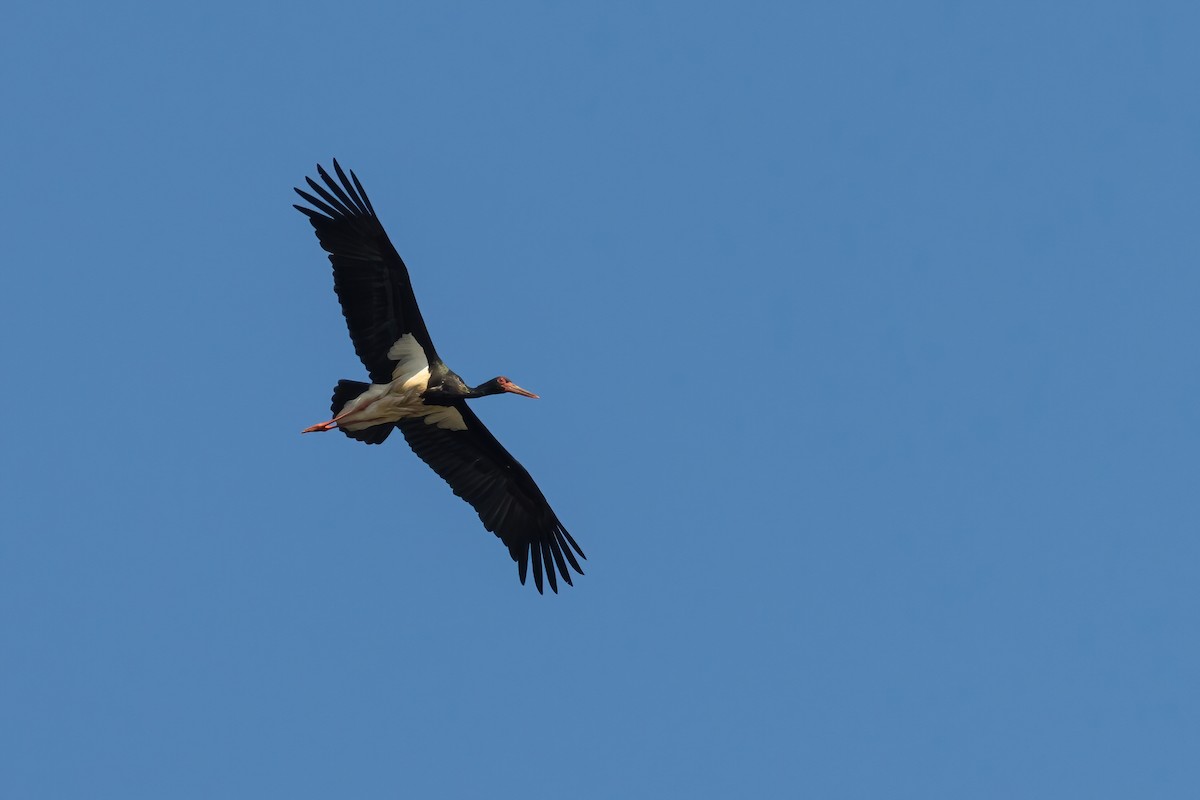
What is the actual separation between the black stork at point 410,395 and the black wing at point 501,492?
0.01 meters

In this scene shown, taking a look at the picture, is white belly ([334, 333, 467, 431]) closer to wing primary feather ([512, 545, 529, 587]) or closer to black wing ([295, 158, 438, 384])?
black wing ([295, 158, 438, 384])

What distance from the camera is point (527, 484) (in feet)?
88.9

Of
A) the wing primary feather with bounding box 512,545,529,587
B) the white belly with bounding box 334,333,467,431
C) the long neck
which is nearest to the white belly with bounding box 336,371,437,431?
the white belly with bounding box 334,333,467,431

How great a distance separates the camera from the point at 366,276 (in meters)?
25.0

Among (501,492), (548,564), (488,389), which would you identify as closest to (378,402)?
(488,389)

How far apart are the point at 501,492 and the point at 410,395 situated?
8.47 feet

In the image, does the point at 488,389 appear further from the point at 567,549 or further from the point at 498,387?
the point at 567,549

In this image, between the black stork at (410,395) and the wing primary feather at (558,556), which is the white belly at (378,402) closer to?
the black stork at (410,395)

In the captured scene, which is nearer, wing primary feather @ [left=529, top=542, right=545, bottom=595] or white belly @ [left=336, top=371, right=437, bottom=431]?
white belly @ [left=336, top=371, right=437, bottom=431]

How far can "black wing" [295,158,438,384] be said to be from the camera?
24.7 m

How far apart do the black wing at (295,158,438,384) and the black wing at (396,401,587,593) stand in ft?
6.08

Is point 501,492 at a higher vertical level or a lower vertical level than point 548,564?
higher

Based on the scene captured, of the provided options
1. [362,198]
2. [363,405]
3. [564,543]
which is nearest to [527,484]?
[564,543]

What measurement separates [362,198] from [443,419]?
3671mm
